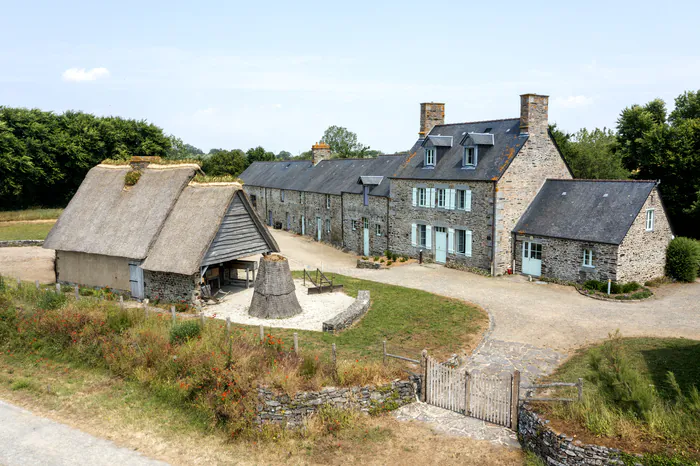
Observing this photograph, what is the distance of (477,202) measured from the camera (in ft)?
85.9

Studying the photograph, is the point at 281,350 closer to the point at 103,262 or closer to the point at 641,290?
the point at 103,262

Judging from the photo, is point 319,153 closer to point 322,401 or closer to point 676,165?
point 676,165

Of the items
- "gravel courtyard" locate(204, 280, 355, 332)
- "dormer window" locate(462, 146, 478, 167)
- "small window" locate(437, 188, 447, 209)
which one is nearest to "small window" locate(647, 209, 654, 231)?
"dormer window" locate(462, 146, 478, 167)

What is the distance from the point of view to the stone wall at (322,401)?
435 inches

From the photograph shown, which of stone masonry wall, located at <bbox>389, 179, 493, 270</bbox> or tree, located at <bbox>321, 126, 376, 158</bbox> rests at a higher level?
tree, located at <bbox>321, 126, 376, 158</bbox>

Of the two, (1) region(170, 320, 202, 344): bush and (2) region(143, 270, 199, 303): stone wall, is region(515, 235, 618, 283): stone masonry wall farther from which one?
(1) region(170, 320, 202, 344): bush

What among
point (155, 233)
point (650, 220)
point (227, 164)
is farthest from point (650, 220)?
point (227, 164)

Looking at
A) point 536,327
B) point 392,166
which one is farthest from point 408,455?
point 392,166

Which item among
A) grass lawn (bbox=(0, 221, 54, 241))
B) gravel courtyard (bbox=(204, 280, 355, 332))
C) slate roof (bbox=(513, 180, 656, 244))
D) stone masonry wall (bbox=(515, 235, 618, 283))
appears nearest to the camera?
gravel courtyard (bbox=(204, 280, 355, 332))

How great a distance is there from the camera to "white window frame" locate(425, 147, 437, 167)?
96.2 ft

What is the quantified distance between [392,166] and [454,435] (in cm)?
2548

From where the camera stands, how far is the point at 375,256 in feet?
104

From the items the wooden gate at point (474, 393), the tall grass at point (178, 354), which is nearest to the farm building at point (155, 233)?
the tall grass at point (178, 354)

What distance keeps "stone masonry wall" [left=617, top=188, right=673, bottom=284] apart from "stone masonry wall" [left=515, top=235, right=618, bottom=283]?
0.42 metres
